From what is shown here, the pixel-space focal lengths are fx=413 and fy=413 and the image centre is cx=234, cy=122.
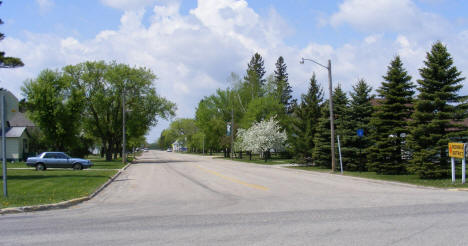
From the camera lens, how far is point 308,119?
3612cm

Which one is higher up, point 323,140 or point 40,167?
point 323,140

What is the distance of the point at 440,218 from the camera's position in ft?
30.6

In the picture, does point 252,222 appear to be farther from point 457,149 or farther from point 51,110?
point 51,110

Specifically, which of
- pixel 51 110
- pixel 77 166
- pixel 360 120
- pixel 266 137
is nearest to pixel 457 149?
pixel 360 120

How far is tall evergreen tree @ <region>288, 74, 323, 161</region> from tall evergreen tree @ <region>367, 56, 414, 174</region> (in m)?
10.0

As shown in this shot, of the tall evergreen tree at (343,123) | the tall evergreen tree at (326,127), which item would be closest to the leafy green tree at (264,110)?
the tall evergreen tree at (326,127)

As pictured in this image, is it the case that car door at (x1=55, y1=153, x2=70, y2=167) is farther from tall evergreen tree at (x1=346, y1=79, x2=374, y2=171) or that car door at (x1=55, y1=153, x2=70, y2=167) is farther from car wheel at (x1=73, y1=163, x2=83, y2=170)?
tall evergreen tree at (x1=346, y1=79, x2=374, y2=171)

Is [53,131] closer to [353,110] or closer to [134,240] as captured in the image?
[353,110]

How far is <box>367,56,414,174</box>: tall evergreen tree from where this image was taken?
25.5 metres

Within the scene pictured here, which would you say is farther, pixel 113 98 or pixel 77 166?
pixel 113 98

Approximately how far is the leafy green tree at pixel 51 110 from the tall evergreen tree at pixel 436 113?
3326cm

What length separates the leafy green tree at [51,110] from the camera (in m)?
41.5

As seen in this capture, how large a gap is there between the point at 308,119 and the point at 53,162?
69.7ft

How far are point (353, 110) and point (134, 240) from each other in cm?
2510
